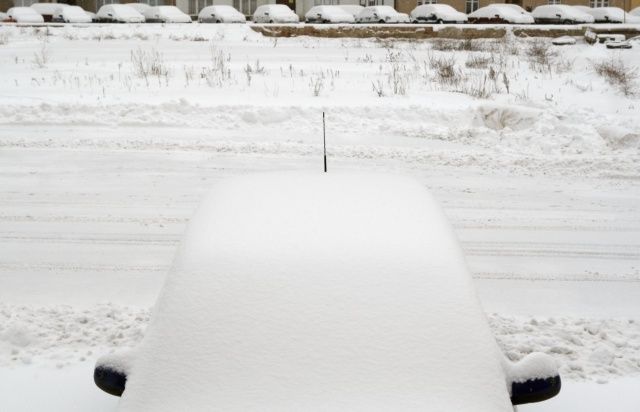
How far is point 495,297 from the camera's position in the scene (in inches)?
233

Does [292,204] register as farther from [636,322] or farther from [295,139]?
[295,139]

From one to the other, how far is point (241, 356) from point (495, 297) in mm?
3933

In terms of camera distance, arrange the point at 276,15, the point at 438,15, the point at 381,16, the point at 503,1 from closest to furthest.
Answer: the point at 438,15 → the point at 381,16 → the point at 276,15 → the point at 503,1

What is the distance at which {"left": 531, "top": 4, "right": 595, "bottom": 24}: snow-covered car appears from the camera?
143 feet

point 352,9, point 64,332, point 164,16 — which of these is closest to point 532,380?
point 64,332

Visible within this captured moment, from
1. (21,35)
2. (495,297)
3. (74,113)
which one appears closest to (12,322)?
(495,297)

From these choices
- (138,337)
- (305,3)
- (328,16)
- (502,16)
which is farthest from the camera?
(305,3)

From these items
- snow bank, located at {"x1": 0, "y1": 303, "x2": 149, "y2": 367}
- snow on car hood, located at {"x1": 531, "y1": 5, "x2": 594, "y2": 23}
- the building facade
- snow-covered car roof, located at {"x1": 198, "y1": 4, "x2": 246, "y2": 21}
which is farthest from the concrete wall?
snow bank, located at {"x1": 0, "y1": 303, "x2": 149, "y2": 367}

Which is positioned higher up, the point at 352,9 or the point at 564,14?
the point at 352,9

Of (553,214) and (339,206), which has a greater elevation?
(339,206)

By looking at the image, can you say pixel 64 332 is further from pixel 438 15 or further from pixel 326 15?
pixel 438 15

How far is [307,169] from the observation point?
31.3ft

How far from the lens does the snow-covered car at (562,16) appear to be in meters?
43.6

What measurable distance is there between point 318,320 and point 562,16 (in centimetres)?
4563
